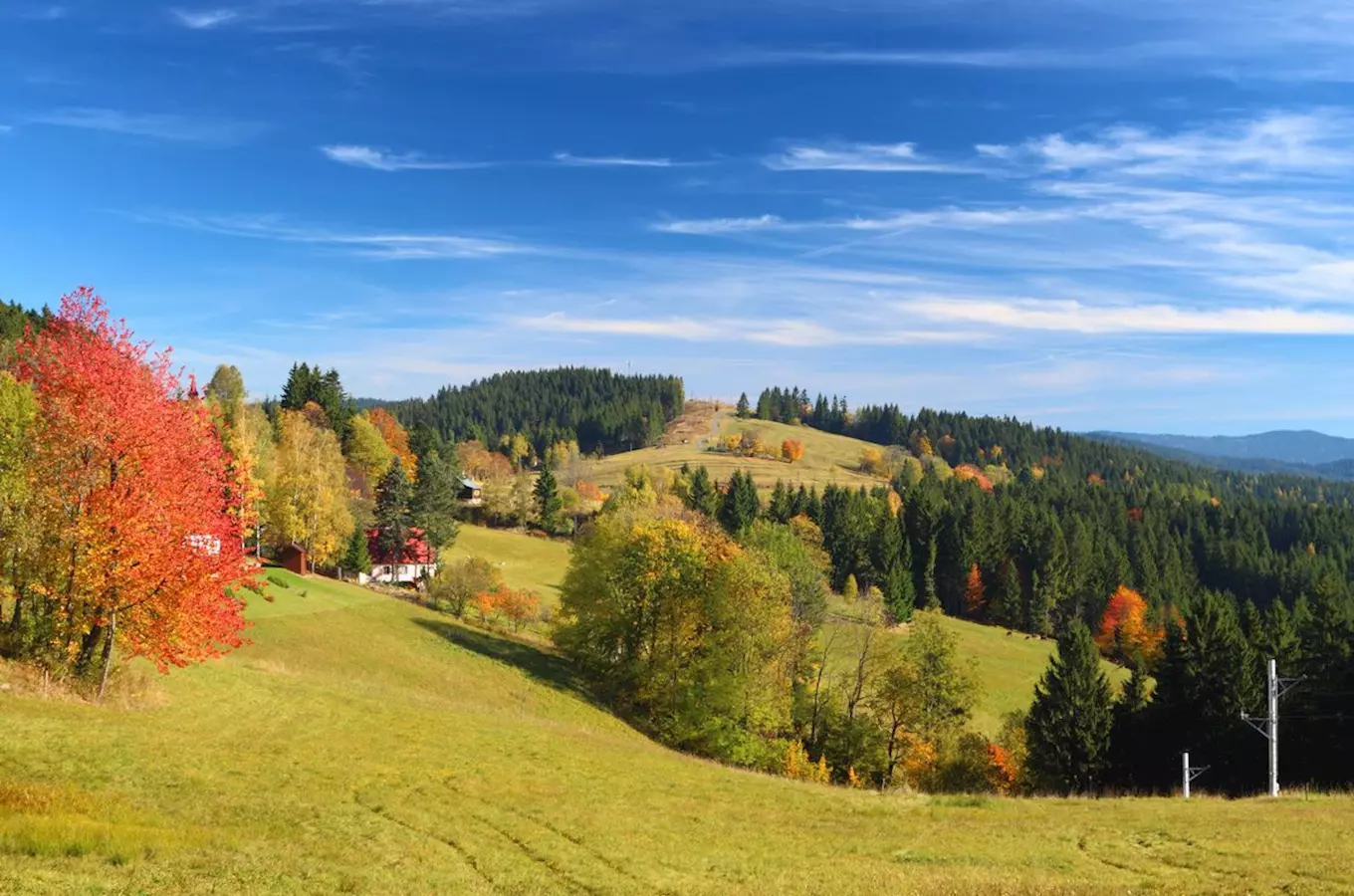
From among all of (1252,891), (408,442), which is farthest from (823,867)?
(408,442)

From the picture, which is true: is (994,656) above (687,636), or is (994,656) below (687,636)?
below

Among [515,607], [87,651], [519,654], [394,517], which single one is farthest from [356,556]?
[87,651]

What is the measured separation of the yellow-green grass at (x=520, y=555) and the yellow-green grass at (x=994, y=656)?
3469cm

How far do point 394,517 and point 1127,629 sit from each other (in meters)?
101

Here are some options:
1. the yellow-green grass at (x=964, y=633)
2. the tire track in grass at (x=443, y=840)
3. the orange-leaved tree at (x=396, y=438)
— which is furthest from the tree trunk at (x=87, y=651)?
the orange-leaved tree at (x=396, y=438)

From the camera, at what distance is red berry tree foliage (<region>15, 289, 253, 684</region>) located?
24859 millimetres

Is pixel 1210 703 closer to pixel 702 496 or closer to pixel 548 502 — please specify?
pixel 548 502

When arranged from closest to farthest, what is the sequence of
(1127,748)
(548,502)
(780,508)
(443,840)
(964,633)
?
1. (443,840)
2. (1127,748)
3. (964,633)
4. (548,502)
5. (780,508)

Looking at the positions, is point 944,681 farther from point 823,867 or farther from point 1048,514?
point 1048,514

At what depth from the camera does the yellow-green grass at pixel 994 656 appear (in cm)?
6921

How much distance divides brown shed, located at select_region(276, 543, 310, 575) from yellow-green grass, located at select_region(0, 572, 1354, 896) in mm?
43940

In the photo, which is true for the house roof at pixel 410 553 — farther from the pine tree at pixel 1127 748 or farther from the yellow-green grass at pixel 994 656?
the pine tree at pixel 1127 748

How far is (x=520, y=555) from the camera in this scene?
11412 cm

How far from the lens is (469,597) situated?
68625mm
